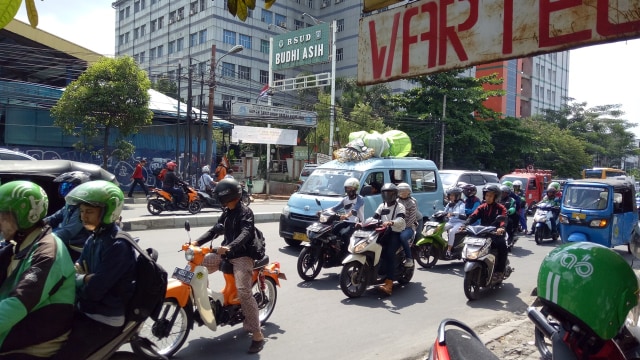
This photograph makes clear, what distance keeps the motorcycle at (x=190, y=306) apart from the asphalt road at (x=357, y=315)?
0.84ft

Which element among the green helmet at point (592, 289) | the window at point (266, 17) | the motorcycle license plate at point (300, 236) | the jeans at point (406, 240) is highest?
the window at point (266, 17)

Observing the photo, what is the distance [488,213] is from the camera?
22.5ft

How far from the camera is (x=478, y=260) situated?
6.27 meters

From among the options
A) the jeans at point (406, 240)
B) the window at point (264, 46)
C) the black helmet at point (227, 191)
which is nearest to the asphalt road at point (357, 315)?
the jeans at point (406, 240)

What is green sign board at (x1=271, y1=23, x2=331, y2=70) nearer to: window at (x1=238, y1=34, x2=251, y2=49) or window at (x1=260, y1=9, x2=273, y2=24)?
window at (x1=238, y1=34, x2=251, y2=49)

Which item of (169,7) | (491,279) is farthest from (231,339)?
(169,7)

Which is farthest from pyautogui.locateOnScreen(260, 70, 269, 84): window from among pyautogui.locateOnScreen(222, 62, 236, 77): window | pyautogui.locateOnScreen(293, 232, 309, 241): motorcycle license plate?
pyautogui.locateOnScreen(293, 232, 309, 241): motorcycle license plate

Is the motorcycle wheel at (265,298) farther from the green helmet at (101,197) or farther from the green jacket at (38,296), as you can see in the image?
the green jacket at (38,296)

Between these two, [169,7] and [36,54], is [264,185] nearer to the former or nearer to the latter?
[36,54]

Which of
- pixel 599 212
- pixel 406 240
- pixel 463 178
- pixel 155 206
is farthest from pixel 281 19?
pixel 406 240

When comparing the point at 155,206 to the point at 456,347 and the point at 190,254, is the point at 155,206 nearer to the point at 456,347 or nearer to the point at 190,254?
the point at 190,254

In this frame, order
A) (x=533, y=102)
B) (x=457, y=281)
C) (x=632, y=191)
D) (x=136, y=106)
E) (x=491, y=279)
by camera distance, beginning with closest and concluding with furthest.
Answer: (x=491, y=279)
(x=457, y=281)
(x=632, y=191)
(x=136, y=106)
(x=533, y=102)

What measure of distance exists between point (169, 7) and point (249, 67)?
12.2 metres

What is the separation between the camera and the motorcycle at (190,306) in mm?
3959
